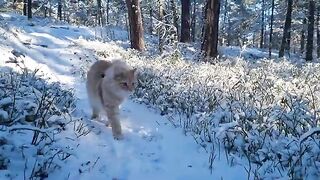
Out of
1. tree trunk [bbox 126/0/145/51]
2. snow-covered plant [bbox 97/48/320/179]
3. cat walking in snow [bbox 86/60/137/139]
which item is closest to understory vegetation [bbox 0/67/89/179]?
cat walking in snow [bbox 86/60/137/139]

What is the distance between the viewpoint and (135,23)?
15891 mm

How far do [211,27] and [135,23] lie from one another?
12.3 feet

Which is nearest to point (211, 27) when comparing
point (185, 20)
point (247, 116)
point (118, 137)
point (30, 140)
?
point (247, 116)

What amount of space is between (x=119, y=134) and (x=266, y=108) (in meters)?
2.15

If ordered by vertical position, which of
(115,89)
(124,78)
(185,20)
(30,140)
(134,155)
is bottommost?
(134,155)

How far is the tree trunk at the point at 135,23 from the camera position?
1545 centimetres

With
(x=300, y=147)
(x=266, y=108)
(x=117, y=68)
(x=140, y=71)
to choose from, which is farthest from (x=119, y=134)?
(x=140, y=71)

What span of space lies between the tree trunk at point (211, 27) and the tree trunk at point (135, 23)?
10.6 ft

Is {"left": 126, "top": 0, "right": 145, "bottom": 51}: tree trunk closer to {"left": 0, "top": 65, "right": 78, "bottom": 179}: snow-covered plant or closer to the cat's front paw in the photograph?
the cat's front paw

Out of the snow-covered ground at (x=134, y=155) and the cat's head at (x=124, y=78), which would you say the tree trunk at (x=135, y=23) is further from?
the cat's head at (x=124, y=78)

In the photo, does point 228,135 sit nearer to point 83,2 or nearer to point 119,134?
point 119,134

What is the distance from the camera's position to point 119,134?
520 cm

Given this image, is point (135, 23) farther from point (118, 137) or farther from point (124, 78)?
point (118, 137)

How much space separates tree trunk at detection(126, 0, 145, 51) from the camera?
15.4m
